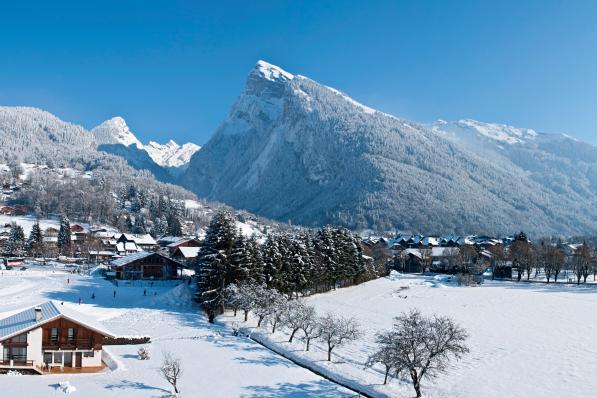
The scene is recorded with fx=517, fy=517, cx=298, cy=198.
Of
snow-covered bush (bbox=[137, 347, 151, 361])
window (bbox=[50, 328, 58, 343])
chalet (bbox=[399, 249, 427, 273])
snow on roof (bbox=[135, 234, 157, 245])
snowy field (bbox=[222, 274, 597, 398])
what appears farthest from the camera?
snow on roof (bbox=[135, 234, 157, 245])

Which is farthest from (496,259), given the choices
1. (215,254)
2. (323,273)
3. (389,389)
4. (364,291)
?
(389,389)

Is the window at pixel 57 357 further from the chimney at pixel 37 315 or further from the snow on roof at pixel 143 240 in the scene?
the snow on roof at pixel 143 240

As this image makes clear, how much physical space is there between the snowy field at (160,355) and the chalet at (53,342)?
76.7 inches

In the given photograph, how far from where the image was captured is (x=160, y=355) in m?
40.9

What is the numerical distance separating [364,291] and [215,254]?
32.4 m

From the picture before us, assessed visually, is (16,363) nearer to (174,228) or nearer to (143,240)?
(143,240)

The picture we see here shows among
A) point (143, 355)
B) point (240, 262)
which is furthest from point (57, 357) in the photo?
point (240, 262)

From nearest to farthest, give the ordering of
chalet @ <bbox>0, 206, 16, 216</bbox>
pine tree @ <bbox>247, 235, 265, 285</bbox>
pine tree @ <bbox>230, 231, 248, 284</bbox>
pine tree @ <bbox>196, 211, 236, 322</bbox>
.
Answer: pine tree @ <bbox>196, 211, 236, 322</bbox> → pine tree @ <bbox>230, 231, 248, 284</bbox> → pine tree @ <bbox>247, 235, 265, 285</bbox> → chalet @ <bbox>0, 206, 16, 216</bbox>

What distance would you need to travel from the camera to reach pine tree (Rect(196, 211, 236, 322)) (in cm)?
5788

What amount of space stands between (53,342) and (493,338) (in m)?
38.5

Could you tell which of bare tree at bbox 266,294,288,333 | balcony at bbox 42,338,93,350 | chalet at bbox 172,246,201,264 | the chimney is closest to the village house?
chalet at bbox 172,246,201,264

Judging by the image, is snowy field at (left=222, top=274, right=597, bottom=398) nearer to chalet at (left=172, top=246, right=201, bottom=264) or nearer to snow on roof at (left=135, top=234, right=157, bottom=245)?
chalet at (left=172, top=246, right=201, bottom=264)

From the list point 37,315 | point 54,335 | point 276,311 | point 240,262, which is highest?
point 240,262

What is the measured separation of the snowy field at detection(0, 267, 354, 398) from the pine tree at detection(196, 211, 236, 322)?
2.45 m
